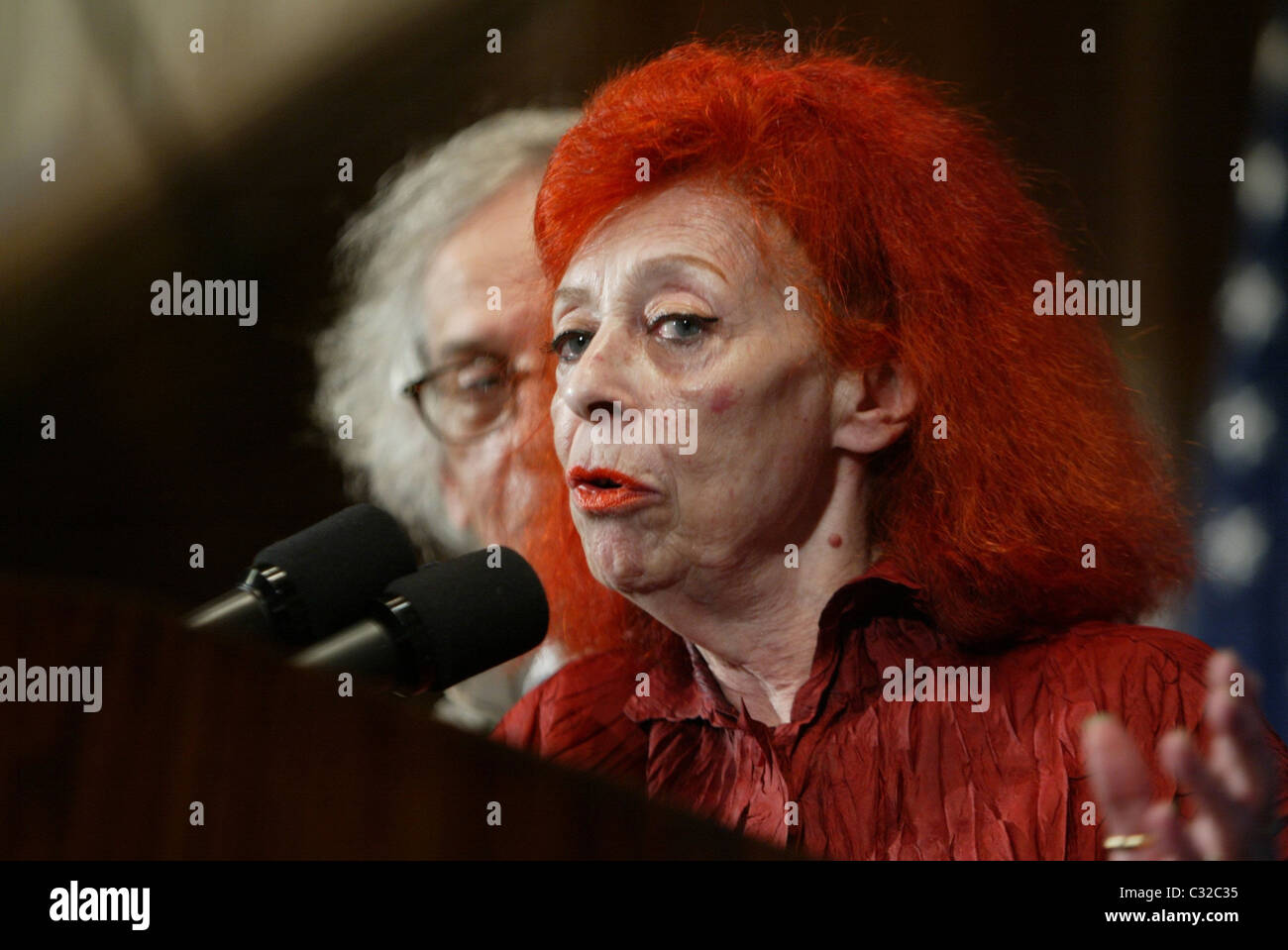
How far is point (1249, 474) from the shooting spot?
1744 mm

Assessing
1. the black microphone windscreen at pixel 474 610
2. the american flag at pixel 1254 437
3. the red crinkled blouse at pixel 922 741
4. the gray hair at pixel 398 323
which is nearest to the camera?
the black microphone windscreen at pixel 474 610

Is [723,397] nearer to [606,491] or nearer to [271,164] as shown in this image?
[606,491]

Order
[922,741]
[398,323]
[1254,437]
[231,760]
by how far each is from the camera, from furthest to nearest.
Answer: [398,323]
[1254,437]
[922,741]
[231,760]

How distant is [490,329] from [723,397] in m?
0.59

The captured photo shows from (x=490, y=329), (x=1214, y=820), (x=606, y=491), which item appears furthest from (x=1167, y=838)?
(x=490, y=329)

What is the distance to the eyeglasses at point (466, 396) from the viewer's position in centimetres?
203

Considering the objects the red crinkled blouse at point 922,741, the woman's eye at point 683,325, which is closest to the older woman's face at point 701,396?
the woman's eye at point 683,325

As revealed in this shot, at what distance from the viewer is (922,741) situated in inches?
58.1

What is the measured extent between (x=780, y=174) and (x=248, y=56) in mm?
1113

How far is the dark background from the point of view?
6.76ft

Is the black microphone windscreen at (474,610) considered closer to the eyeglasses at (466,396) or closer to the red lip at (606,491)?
the red lip at (606,491)
